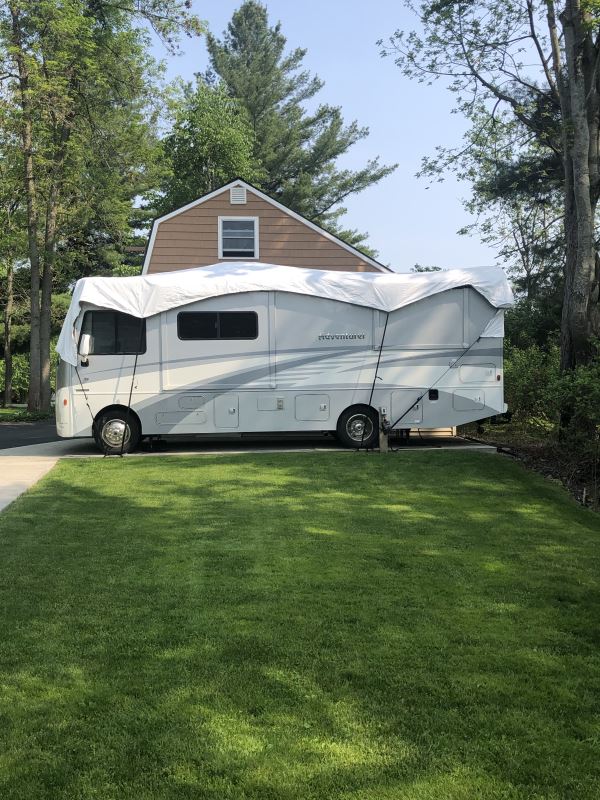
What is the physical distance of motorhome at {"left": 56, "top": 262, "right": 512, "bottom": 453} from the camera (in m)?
12.2

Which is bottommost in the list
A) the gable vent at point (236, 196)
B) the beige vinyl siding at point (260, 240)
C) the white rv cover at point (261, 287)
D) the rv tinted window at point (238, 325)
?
the rv tinted window at point (238, 325)

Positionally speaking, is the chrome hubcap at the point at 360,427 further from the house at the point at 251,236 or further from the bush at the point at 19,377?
the bush at the point at 19,377

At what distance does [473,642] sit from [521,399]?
31.1ft

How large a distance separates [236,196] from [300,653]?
695 inches

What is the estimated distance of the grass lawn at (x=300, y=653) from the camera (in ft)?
8.76

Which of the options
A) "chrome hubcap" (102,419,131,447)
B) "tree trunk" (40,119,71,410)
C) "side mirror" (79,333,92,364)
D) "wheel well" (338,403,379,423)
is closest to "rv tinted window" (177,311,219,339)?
"side mirror" (79,333,92,364)

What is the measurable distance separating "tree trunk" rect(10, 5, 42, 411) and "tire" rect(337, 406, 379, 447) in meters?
14.1

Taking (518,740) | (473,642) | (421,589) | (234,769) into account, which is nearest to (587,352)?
(421,589)

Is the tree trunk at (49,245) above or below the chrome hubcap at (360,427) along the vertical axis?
above

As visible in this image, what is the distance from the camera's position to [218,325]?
40.6 feet

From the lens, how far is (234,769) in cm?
266

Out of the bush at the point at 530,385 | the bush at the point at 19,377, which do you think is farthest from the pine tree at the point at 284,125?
the bush at the point at 530,385

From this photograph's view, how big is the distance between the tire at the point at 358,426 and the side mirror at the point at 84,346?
14.5 ft

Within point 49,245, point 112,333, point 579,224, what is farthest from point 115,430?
point 49,245
